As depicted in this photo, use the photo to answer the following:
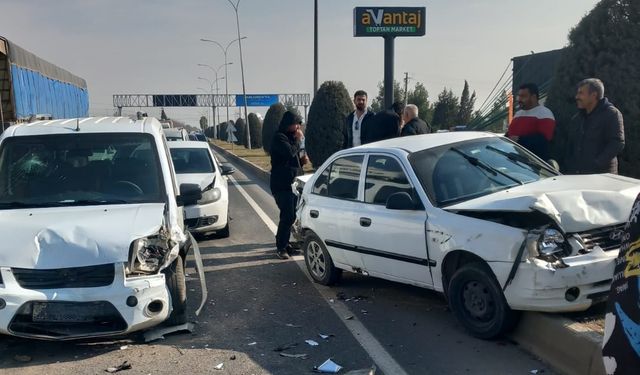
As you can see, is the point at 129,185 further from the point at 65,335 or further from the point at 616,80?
the point at 616,80

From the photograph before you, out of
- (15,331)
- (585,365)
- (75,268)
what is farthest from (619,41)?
(15,331)

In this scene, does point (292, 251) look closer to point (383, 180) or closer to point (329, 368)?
point (383, 180)

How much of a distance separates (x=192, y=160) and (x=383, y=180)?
19.7ft

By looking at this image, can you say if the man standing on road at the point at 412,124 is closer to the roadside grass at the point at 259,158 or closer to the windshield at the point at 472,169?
the windshield at the point at 472,169

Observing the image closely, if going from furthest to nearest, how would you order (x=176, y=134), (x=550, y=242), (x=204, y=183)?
(x=176, y=134), (x=204, y=183), (x=550, y=242)

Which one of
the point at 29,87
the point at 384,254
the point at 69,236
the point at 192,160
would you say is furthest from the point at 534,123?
the point at 29,87

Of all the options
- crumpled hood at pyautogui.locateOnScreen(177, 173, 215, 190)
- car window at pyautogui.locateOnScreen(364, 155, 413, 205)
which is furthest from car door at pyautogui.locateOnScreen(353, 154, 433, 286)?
crumpled hood at pyautogui.locateOnScreen(177, 173, 215, 190)

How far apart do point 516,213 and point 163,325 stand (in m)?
3.13

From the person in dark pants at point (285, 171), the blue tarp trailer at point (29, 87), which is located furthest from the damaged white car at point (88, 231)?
the blue tarp trailer at point (29, 87)

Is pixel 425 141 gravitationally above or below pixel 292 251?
above

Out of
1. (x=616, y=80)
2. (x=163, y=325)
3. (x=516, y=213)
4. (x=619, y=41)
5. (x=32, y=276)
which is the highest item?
(x=619, y=41)

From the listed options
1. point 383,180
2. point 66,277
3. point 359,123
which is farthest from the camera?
point 359,123

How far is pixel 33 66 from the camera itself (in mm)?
15359

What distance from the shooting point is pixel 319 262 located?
22.7 ft
